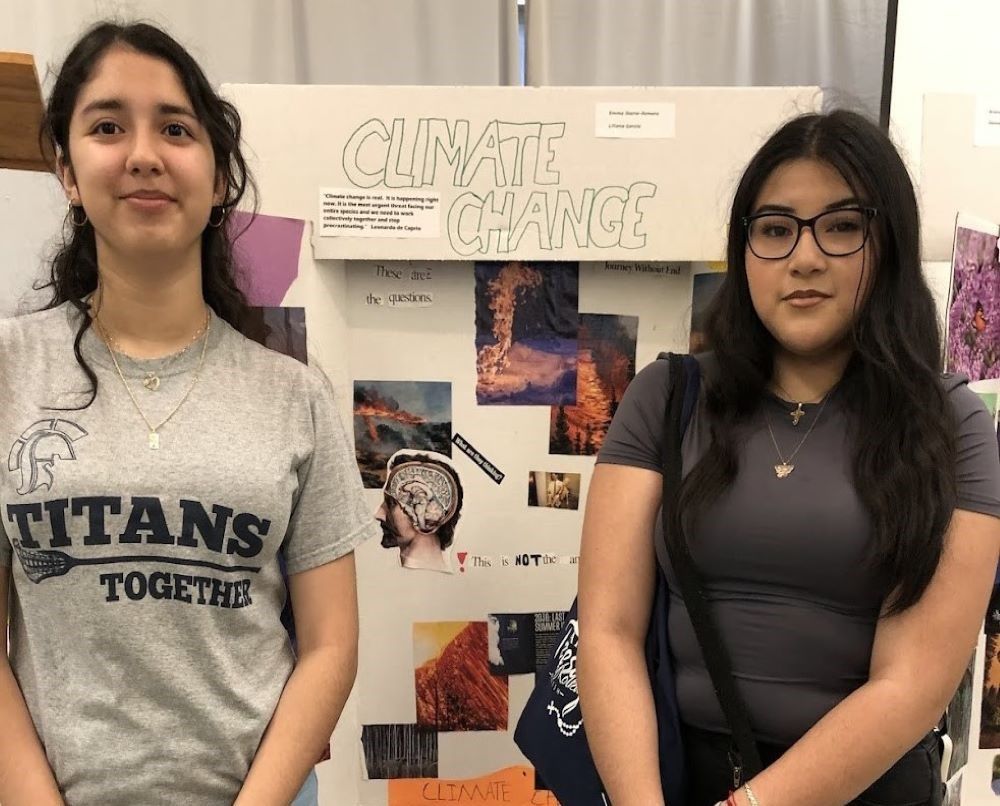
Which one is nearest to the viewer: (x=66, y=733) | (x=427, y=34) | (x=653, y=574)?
(x=66, y=733)

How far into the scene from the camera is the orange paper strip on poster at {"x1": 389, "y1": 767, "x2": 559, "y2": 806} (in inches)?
67.2

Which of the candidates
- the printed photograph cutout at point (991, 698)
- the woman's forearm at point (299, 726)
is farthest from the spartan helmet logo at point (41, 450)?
the printed photograph cutout at point (991, 698)

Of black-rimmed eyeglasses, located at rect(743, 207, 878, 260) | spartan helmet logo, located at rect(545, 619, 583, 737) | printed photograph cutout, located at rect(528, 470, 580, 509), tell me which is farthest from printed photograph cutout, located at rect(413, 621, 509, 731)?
black-rimmed eyeglasses, located at rect(743, 207, 878, 260)

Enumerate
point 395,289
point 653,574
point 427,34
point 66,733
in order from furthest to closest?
point 427,34 < point 395,289 < point 653,574 < point 66,733

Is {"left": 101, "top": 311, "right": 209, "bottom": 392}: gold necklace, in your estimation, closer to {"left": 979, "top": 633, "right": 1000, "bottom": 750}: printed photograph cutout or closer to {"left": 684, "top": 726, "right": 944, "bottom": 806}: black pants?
{"left": 684, "top": 726, "right": 944, "bottom": 806}: black pants

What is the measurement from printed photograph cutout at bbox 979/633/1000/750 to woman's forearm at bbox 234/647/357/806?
1450 mm

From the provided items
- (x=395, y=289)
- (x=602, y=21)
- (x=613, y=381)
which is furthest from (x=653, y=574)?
(x=602, y=21)

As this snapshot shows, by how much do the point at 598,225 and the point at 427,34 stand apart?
0.78 m

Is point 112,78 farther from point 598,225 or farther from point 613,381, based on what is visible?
point 613,381

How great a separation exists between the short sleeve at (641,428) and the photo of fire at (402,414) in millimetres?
636

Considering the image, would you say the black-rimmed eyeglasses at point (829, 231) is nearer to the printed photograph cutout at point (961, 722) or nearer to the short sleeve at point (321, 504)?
the short sleeve at point (321, 504)

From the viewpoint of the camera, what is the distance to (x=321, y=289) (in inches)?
58.7

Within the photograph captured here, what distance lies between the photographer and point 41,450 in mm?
837

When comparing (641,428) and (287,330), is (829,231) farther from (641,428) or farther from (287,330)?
(287,330)
